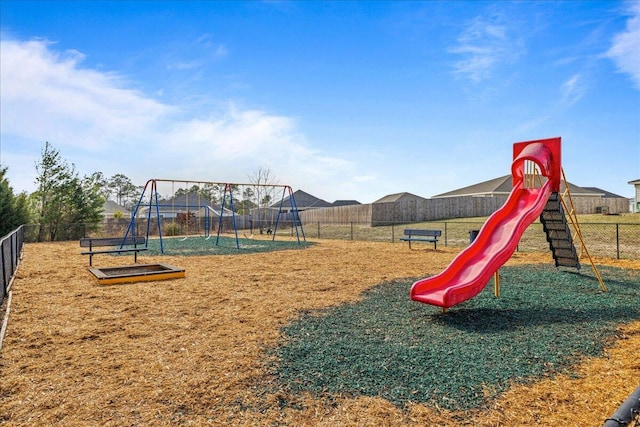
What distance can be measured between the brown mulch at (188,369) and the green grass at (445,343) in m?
0.19

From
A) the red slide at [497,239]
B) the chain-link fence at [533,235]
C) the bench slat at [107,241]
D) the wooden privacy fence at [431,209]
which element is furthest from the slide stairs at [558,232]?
the wooden privacy fence at [431,209]

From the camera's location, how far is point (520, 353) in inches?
167

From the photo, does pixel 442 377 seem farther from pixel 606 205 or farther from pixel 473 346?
pixel 606 205

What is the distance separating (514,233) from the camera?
6.54 m

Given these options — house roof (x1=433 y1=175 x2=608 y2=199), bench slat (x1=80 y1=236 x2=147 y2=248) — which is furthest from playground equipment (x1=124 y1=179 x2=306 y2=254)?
house roof (x1=433 y1=175 x2=608 y2=199)

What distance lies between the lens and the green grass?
11.4 ft

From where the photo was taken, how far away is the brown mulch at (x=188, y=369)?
9.93ft

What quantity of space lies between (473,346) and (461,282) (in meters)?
1.74

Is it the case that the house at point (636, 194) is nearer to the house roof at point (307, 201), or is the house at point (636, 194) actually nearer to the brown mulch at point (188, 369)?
the brown mulch at point (188, 369)

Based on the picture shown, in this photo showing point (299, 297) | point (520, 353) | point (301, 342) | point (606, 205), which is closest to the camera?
point (520, 353)

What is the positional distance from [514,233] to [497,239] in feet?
1.52

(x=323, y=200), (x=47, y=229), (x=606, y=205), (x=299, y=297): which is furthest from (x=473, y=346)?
(x=323, y=200)

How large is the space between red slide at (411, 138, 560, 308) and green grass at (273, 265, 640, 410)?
350 mm

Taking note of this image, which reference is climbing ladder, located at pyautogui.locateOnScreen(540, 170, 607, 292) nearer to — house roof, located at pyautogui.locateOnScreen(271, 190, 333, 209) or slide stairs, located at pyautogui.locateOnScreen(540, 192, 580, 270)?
slide stairs, located at pyautogui.locateOnScreen(540, 192, 580, 270)
